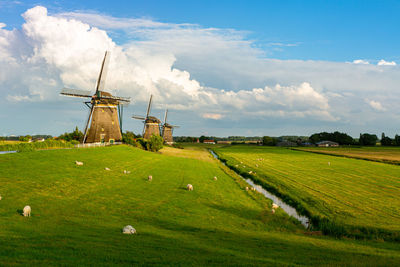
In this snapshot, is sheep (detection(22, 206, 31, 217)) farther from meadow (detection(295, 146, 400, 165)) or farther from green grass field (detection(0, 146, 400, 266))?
meadow (detection(295, 146, 400, 165))

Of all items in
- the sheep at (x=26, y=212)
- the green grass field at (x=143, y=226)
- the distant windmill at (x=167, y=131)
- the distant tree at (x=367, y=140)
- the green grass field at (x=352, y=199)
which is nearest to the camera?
the green grass field at (x=143, y=226)

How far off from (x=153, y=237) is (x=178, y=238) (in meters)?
1.19

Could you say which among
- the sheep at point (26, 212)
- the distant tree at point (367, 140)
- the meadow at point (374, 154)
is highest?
the distant tree at point (367, 140)

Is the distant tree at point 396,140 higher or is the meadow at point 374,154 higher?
the distant tree at point 396,140

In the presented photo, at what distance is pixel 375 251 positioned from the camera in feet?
46.1

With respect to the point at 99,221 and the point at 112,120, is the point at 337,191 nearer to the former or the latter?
the point at 99,221

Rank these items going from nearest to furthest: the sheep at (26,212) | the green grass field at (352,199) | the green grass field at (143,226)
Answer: the green grass field at (143,226) → the sheep at (26,212) → the green grass field at (352,199)

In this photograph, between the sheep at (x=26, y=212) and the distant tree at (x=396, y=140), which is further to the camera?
the distant tree at (x=396, y=140)

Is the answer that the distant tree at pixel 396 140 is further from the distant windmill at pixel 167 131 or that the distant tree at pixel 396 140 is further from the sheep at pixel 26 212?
the sheep at pixel 26 212

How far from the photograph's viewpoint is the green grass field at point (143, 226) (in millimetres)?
10516

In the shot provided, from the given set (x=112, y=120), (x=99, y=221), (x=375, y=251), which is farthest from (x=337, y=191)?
(x=112, y=120)

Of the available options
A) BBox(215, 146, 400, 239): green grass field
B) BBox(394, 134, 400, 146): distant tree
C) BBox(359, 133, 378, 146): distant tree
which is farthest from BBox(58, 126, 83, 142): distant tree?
BBox(359, 133, 378, 146): distant tree

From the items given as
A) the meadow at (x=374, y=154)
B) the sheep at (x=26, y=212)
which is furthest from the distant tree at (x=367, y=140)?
the sheep at (x=26, y=212)

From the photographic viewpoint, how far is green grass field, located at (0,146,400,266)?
10.5 m
